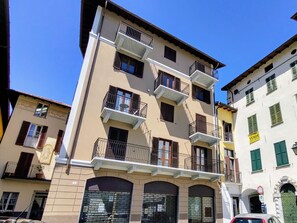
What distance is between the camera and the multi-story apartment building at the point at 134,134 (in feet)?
35.3

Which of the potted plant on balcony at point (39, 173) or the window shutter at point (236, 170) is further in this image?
the potted plant on balcony at point (39, 173)

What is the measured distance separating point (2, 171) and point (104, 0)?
15654 millimetres

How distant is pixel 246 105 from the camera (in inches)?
723

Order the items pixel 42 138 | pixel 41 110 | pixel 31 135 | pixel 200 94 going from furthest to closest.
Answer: pixel 41 110 < pixel 42 138 < pixel 31 135 < pixel 200 94

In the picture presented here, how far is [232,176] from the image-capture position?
16531mm

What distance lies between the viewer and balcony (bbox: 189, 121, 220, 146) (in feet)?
49.1

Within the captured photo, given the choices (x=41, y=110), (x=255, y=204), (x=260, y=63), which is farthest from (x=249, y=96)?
(x=41, y=110)

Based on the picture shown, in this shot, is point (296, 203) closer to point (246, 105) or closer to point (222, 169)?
point (222, 169)

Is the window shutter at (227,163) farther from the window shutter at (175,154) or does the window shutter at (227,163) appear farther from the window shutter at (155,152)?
the window shutter at (155,152)

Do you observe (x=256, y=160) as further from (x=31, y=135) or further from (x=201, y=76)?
(x=31, y=135)

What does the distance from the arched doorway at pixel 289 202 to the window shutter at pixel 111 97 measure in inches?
514

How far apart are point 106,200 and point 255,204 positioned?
12331 millimetres

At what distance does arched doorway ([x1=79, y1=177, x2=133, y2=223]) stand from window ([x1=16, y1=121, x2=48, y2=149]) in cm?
1024

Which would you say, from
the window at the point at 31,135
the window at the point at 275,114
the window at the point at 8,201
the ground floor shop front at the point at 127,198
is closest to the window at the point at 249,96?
the window at the point at 275,114
